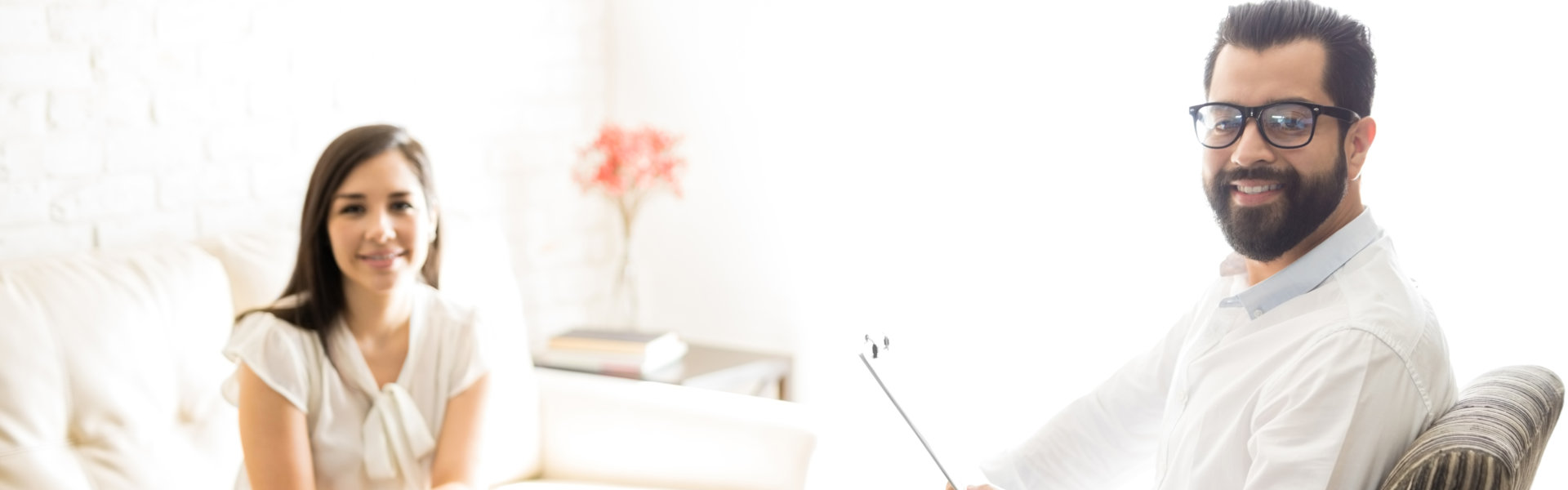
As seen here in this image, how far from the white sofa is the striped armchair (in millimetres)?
1086

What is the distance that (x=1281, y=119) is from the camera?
139 centimetres

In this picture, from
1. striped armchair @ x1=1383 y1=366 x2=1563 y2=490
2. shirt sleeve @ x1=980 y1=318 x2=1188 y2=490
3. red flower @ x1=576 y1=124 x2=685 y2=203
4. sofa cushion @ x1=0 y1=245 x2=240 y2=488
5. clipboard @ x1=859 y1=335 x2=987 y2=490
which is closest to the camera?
striped armchair @ x1=1383 y1=366 x2=1563 y2=490

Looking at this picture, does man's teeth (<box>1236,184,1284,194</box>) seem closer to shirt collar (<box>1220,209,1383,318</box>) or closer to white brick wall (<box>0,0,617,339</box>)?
shirt collar (<box>1220,209,1383,318</box>)

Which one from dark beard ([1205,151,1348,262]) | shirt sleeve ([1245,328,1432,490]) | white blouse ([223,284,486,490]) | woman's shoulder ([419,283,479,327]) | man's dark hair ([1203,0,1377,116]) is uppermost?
man's dark hair ([1203,0,1377,116])

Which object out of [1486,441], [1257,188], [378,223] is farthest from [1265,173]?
[378,223]

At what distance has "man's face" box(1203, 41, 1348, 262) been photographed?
139cm

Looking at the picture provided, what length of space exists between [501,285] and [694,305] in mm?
907

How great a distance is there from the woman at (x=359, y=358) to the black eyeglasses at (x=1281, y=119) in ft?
3.75

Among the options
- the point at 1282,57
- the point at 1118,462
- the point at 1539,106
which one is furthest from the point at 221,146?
the point at 1539,106

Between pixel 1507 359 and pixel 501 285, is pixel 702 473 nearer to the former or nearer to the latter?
pixel 501 285

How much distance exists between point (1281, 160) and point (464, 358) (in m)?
1.24

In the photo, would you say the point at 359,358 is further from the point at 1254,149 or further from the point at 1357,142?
the point at 1357,142

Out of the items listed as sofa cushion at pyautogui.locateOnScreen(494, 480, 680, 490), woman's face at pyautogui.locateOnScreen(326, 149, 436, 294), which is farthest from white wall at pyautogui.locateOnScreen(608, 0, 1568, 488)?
woman's face at pyautogui.locateOnScreen(326, 149, 436, 294)

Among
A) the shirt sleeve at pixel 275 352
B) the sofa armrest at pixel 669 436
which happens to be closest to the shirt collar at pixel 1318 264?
the sofa armrest at pixel 669 436
